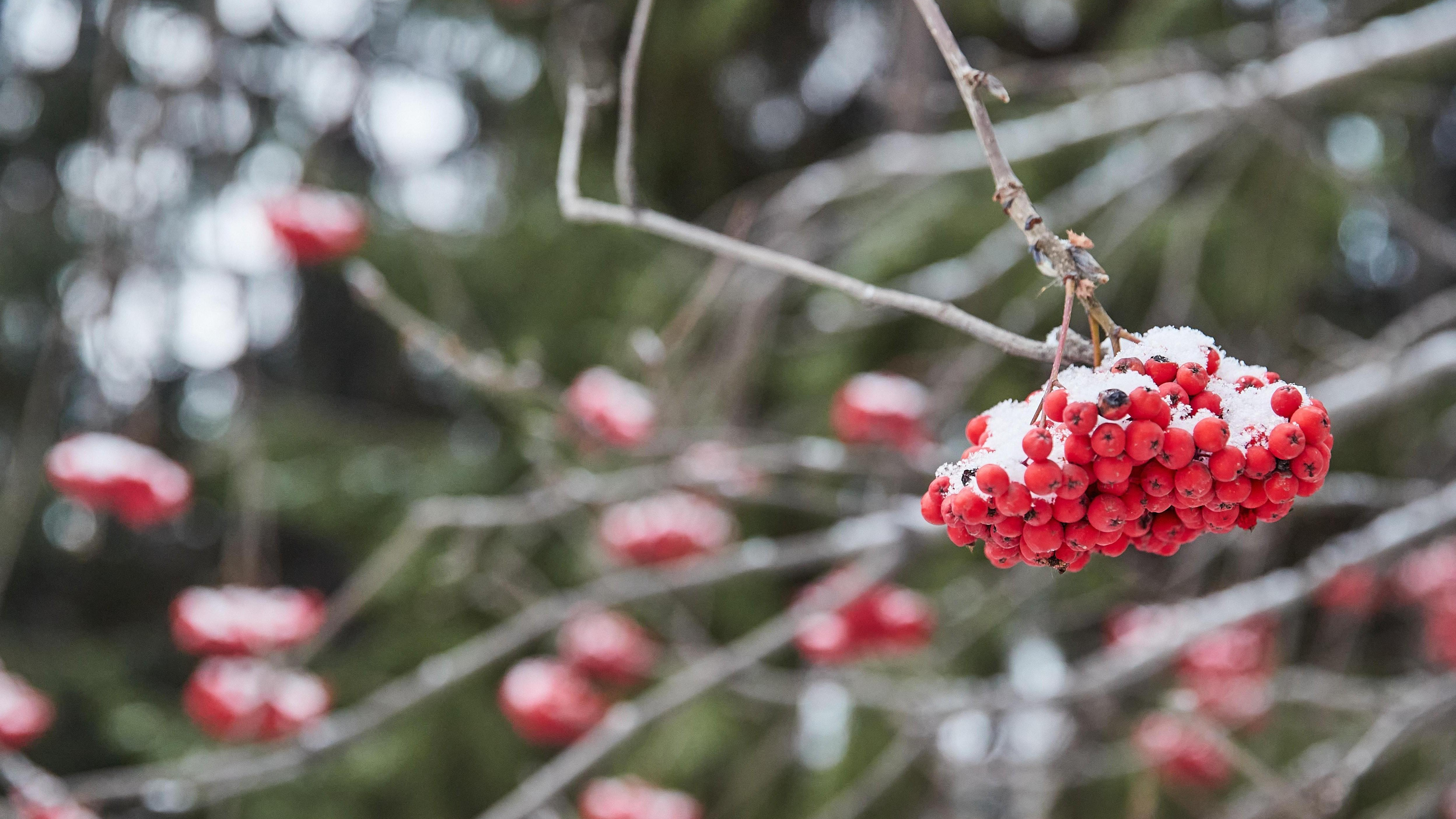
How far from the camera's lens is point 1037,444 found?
0.66 meters

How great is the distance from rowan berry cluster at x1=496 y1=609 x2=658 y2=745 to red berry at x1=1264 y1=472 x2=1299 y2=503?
5.84ft

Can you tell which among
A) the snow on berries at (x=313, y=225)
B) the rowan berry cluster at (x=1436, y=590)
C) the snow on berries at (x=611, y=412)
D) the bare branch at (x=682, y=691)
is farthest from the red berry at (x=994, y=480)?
the rowan berry cluster at (x=1436, y=590)

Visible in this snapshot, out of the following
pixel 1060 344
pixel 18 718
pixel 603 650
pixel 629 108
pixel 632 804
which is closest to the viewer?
pixel 1060 344

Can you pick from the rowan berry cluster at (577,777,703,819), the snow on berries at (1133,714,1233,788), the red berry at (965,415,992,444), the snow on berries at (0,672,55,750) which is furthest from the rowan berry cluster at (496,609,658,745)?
the red berry at (965,415,992,444)

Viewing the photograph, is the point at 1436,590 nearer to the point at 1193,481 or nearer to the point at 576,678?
the point at 576,678

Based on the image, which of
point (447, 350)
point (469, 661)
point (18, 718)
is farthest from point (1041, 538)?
point (18, 718)

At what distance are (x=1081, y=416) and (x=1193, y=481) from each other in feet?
0.27

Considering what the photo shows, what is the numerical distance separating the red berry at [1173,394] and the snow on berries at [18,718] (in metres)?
2.72

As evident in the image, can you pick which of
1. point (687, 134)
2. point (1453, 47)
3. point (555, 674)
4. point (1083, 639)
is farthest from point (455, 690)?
point (1453, 47)

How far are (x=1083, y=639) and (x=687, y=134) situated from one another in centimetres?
220

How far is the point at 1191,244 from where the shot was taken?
2.36 metres

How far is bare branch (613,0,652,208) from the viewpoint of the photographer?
0.92m

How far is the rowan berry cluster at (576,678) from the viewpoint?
2.40 meters

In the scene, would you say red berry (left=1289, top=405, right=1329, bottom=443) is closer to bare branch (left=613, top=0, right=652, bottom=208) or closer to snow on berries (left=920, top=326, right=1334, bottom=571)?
snow on berries (left=920, top=326, right=1334, bottom=571)
